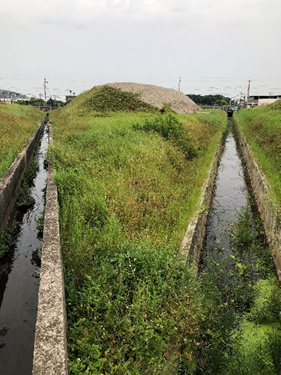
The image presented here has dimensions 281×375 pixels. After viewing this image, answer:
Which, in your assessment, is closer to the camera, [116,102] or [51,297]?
[51,297]

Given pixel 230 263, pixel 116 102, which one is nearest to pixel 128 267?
pixel 230 263

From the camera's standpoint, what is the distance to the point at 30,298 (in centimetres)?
461

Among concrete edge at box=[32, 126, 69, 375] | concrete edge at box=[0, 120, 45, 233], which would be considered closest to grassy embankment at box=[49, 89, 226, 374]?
concrete edge at box=[32, 126, 69, 375]

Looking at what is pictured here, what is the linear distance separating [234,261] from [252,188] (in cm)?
534

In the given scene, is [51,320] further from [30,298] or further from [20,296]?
[20,296]

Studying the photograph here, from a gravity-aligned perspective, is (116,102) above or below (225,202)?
above

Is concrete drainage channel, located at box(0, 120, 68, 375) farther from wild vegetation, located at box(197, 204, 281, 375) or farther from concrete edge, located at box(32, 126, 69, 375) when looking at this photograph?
wild vegetation, located at box(197, 204, 281, 375)

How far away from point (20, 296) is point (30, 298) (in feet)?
0.56

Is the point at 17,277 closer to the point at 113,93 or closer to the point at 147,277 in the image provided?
the point at 147,277

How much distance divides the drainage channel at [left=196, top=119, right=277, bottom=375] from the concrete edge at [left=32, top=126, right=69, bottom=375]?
1652 millimetres

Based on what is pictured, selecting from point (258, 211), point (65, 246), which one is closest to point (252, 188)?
point (258, 211)

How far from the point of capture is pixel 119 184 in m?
6.62

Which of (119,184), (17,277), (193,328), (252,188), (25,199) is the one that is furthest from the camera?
(252,188)

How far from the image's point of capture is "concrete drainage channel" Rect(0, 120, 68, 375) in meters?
2.57
